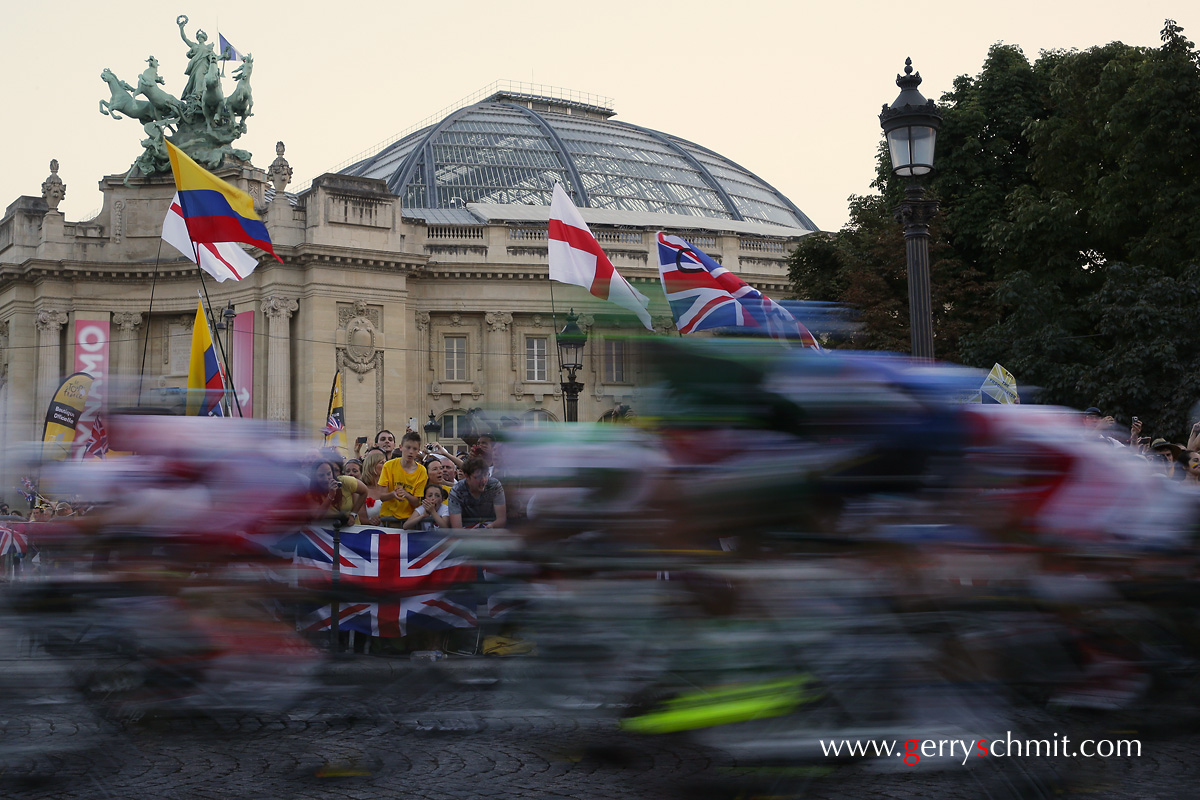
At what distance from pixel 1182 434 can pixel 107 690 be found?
85.0 ft

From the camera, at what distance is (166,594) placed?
651cm

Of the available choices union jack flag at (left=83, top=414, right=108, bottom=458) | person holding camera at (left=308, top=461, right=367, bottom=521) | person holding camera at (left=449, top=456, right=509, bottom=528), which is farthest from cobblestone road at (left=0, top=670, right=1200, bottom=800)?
union jack flag at (left=83, top=414, right=108, bottom=458)

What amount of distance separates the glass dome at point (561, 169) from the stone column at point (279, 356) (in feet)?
40.0

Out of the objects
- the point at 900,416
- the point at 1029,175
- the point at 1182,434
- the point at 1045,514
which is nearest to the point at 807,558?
the point at 900,416

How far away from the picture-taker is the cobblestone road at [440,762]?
5.30m

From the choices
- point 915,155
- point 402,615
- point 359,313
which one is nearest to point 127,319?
point 359,313

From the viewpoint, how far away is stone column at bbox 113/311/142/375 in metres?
45.1

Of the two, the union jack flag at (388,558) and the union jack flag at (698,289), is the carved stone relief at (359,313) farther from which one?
the union jack flag at (388,558)

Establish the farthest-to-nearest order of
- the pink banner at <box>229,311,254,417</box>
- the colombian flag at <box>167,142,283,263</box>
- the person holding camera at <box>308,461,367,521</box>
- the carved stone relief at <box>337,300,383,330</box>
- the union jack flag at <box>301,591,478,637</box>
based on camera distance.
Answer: the carved stone relief at <box>337,300,383,330</box> < the pink banner at <box>229,311,254,417</box> < the colombian flag at <box>167,142,283,263</box> < the person holding camera at <box>308,461,367,521</box> < the union jack flag at <box>301,591,478,637</box>

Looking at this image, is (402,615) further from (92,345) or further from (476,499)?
(92,345)

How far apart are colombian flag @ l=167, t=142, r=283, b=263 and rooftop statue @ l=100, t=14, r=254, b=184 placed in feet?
94.5

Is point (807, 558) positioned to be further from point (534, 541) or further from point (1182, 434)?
point (1182, 434)

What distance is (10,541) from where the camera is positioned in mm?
15719

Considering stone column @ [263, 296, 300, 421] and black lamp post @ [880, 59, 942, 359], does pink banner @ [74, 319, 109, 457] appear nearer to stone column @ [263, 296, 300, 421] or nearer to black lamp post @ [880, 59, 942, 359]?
stone column @ [263, 296, 300, 421]
